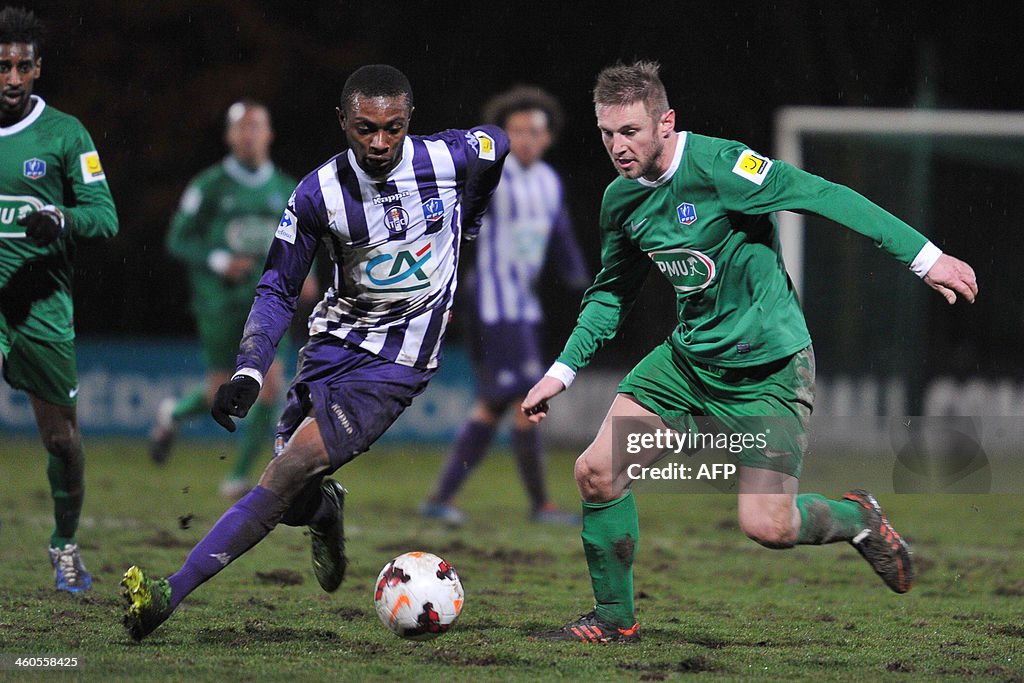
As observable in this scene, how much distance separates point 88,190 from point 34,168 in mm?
217

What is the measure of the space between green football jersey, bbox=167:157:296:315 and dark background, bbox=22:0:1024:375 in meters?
2.90

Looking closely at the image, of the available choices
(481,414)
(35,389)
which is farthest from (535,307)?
(35,389)

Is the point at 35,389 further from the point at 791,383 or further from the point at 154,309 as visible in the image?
the point at 154,309

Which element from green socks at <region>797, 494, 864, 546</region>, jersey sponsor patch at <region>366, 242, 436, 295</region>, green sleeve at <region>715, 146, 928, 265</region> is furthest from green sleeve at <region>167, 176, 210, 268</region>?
green socks at <region>797, 494, 864, 546</region>

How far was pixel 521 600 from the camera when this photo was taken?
5.36 metres

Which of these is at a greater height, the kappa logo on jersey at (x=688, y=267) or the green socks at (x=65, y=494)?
the kappa logo on jersey at (x=688, y=267)

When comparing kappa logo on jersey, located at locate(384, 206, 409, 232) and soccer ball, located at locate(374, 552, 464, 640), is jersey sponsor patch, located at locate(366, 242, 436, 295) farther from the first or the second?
soccer ball, located at locate(374, 552, 464, 640)

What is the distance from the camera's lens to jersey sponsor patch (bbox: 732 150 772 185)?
444 centimetres

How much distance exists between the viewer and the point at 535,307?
8.25 metres

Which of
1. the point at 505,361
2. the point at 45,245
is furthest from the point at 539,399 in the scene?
the point at 505,361

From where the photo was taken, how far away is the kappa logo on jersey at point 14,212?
524 centimetres

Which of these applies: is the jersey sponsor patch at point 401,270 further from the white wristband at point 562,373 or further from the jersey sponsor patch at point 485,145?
the white wristband at point 562,373

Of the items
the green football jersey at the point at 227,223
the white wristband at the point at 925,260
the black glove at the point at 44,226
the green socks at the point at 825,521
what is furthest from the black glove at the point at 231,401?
the green football jersey at the point at 227,223

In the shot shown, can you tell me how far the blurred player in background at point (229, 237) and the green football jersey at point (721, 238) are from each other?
15.6ft
